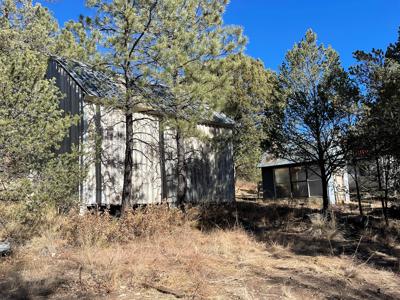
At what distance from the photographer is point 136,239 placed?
30.7 ft

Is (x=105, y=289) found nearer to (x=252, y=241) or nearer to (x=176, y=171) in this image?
(x=252, y=241)

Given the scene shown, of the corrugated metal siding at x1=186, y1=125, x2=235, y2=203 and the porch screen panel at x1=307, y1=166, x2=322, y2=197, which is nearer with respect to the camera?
the corrugated metal siding at x1=186, y1=125, x2=235, y2=203

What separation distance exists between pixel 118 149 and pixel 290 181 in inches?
617

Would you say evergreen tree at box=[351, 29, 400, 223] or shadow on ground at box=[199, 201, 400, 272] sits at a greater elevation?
evergreen tree at box=[351, 29, 400, 223]

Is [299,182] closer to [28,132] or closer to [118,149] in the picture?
[118,149]

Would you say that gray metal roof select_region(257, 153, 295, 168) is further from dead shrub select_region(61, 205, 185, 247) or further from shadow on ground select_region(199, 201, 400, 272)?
dead shrub select_region(61, 205, 185, 247)

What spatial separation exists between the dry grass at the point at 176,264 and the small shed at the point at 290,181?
13543 millimetres

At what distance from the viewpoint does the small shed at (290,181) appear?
81.0 ft

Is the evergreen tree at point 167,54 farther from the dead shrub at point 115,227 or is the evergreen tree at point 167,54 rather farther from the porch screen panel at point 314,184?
the porch screen panel at point 314,184

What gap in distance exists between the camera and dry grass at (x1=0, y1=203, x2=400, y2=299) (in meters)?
5.93

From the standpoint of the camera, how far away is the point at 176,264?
7391 millimetres

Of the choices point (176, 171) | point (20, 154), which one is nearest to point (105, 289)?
point (20, 154)

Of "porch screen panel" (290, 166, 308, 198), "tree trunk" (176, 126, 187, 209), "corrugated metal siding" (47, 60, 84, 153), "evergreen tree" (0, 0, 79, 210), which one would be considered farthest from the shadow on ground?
"porch screen panel" (290, 166, 308, 198)

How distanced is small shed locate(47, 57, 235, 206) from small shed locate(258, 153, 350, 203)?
9550 mm
